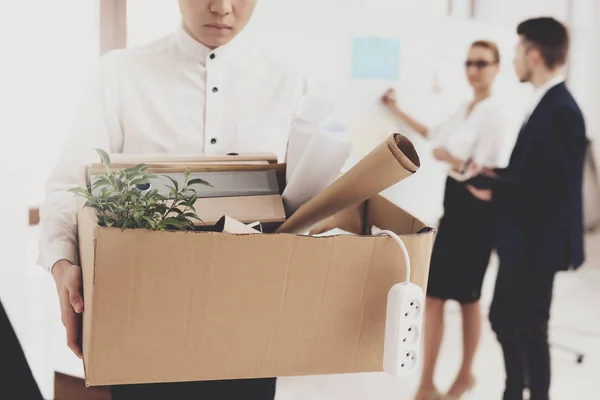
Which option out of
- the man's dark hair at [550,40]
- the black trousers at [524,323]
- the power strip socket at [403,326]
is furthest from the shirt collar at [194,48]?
the man's dark hair at [550,40]

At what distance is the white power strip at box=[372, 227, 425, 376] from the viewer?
Answer: 745 mm

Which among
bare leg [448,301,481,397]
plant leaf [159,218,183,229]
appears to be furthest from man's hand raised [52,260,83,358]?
bare leg [448,301,481,397]

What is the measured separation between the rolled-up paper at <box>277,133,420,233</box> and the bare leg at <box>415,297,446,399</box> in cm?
210

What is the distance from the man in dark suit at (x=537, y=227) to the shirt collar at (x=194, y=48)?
4.90 ft

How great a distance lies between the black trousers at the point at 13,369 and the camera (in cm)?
62

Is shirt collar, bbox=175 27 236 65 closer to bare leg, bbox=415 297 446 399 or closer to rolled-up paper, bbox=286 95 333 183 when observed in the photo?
rolled-up paper, bbox=286 95 333 183

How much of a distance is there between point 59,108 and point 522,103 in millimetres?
2495

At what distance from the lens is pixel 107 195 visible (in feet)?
2.49

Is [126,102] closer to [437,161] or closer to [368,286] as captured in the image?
[368,286]

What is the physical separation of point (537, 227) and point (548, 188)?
15 centimetres

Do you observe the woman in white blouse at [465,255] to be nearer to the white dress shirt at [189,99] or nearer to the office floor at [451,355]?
the office floor at [451,355]

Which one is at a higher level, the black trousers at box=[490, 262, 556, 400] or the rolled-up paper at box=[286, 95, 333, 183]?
the rolled-up paper at box=[286, 95, 333, 183]

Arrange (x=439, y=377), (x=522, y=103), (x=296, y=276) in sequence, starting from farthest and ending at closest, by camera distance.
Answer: (x=522, y=103) < (x=439, y=377) < (x=296, y=276)

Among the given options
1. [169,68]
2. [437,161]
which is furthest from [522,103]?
[169,68]
